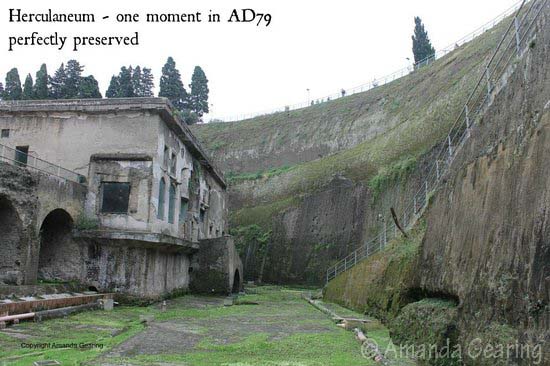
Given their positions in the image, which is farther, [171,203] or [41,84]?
[41,84]

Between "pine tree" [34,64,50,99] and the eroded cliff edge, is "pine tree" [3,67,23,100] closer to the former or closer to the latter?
"pine tree" [34,64,50,99]

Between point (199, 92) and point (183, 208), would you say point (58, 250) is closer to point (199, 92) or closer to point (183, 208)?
point (183, 208)

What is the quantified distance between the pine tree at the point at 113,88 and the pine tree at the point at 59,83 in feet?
14.3

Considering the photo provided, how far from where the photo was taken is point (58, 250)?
56.5 ft

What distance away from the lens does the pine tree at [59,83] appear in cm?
4953

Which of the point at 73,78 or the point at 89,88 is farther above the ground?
the point at 73,78

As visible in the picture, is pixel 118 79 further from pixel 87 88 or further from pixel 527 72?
pixel 527 72

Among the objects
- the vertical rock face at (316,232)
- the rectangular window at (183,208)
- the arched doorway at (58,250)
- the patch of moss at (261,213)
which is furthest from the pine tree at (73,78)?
the arched doorway at (58,250)

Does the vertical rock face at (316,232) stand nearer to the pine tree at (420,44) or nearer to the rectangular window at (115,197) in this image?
the rectangular window at (115,197)

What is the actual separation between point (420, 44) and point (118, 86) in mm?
32724

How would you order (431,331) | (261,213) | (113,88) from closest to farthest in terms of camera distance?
(431,331) → (261,213) → (113,88)

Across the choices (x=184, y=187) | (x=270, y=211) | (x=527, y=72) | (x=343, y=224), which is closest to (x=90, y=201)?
(x=184, y=187)

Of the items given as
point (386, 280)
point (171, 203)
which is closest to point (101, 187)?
point (171, 203)

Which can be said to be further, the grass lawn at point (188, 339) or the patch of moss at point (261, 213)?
the patch of moss at point (261, 213)
